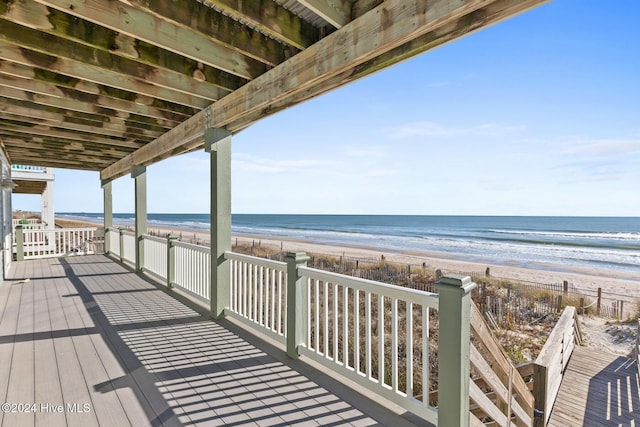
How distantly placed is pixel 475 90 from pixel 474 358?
984 centimetres

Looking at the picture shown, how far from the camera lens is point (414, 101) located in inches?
426

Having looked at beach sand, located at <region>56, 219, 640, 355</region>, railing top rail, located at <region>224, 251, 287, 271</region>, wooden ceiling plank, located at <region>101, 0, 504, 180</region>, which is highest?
wooden ceiling plank, located at <region>101, 0, 504, 180</region>

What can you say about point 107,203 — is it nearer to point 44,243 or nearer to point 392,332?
point 44,243

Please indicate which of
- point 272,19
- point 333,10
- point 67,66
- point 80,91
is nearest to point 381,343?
point 333,10

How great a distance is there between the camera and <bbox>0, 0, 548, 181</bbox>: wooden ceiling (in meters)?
1.89

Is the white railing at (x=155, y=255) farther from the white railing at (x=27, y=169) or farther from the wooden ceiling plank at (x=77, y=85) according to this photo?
the white railing at (x=27, y=169)

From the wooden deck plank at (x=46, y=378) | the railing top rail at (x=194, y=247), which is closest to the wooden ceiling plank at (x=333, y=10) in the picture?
the wooden deck plank at (x=46, y=378)

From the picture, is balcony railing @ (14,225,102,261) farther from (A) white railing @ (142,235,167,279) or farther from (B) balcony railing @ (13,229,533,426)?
(B) balcony railing @ (13,229,533,426)

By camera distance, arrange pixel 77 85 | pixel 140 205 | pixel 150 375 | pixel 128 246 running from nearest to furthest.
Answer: pixel 150 375, pixel 77 85, pixel 140 205, pixel 128 246

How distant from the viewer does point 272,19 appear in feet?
7.11

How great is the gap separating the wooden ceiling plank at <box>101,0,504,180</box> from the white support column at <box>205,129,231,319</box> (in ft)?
0.74

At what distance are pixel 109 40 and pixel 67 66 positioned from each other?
2.32 ft

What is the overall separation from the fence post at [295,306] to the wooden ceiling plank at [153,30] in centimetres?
183

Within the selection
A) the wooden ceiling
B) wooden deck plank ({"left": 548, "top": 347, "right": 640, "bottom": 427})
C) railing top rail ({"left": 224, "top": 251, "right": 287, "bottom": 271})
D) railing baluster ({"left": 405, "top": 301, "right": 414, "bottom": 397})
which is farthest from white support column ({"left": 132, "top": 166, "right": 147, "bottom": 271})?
wooden deck plank ({"left": 548, "top": 347, "right": 640, "bottom": 427})
